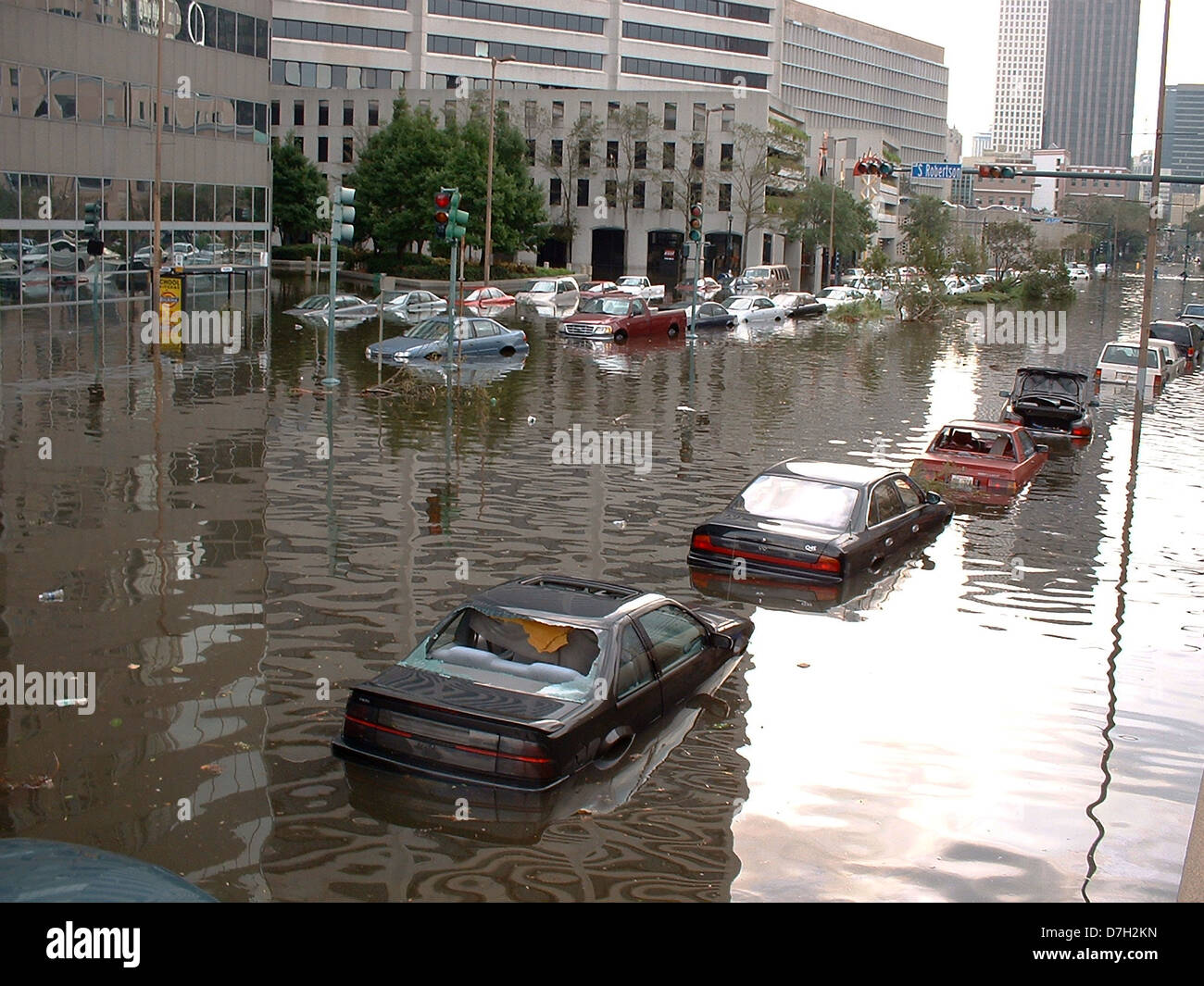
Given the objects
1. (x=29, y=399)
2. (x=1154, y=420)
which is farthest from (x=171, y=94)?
(x=1154, y=420)

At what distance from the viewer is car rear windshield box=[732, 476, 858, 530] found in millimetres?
14484

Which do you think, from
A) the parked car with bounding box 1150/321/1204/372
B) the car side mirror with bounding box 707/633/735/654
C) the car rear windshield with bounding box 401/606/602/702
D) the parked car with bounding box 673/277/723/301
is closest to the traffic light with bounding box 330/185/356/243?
the car side mirror with bounding box 707/633/735/654

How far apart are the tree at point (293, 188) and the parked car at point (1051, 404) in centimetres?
5743

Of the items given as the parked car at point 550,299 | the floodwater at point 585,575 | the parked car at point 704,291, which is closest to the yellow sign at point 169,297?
the floodwater at point 585,575

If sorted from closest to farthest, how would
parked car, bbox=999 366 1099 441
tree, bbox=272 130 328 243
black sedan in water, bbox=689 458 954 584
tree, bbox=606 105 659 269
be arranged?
Result: black sedan in water, bbox=689 458 954 584 → parked car, bbox=999 366 1099 441 → tree, bbox=272 130 328 243 → tree, bbox=606 105 659 269

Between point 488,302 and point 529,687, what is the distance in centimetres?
4506

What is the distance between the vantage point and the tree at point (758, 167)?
87.6 meters

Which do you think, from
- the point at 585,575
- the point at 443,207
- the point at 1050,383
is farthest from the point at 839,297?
the point at 585,575

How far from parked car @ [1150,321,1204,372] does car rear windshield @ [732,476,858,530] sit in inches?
1239

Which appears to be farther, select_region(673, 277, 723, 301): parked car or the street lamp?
select_region(673, 277, 723, 301): parked car

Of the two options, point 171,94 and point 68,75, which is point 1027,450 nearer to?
point 68,75

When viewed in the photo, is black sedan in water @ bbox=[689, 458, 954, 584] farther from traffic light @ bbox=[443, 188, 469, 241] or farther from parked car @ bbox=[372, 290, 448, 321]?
parked car @ bbox=[372, 290, 448, 321]

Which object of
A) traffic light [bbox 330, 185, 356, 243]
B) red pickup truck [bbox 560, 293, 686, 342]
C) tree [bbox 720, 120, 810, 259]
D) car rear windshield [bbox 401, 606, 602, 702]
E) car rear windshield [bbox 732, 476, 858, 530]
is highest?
tree [bbox 720, 120, 810, 259]
